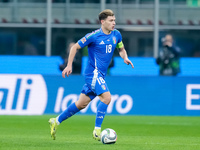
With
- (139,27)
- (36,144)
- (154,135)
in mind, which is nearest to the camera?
(36,144)

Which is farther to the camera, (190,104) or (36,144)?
(190,104)

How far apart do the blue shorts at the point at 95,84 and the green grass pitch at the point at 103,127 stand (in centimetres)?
78

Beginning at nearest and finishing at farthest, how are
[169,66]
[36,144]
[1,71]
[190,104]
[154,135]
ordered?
[36,144], [154,135], [190,104], [169,66], [1,71]

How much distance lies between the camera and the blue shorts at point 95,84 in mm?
9453

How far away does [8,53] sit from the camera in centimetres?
2377

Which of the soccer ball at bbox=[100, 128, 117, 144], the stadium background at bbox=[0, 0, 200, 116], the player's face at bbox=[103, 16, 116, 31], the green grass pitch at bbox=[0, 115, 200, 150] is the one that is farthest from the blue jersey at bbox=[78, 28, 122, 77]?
the stadium background at bbox=[0, 0, 200, 116]

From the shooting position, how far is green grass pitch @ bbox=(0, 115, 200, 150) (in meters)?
8.99

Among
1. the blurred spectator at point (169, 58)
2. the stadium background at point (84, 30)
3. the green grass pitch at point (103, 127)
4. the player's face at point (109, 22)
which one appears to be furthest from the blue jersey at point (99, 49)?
the stadium background at point (84, 30)

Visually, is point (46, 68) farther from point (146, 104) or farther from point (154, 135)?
point (154, 135)

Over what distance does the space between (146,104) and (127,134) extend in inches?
196

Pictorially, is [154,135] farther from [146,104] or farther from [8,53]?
[8,53]

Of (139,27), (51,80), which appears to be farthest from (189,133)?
(139,27)

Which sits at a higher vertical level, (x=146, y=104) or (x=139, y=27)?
(x=139, y=27)

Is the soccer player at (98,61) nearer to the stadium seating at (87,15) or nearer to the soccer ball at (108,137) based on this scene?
the soccer ball at (108,137)
